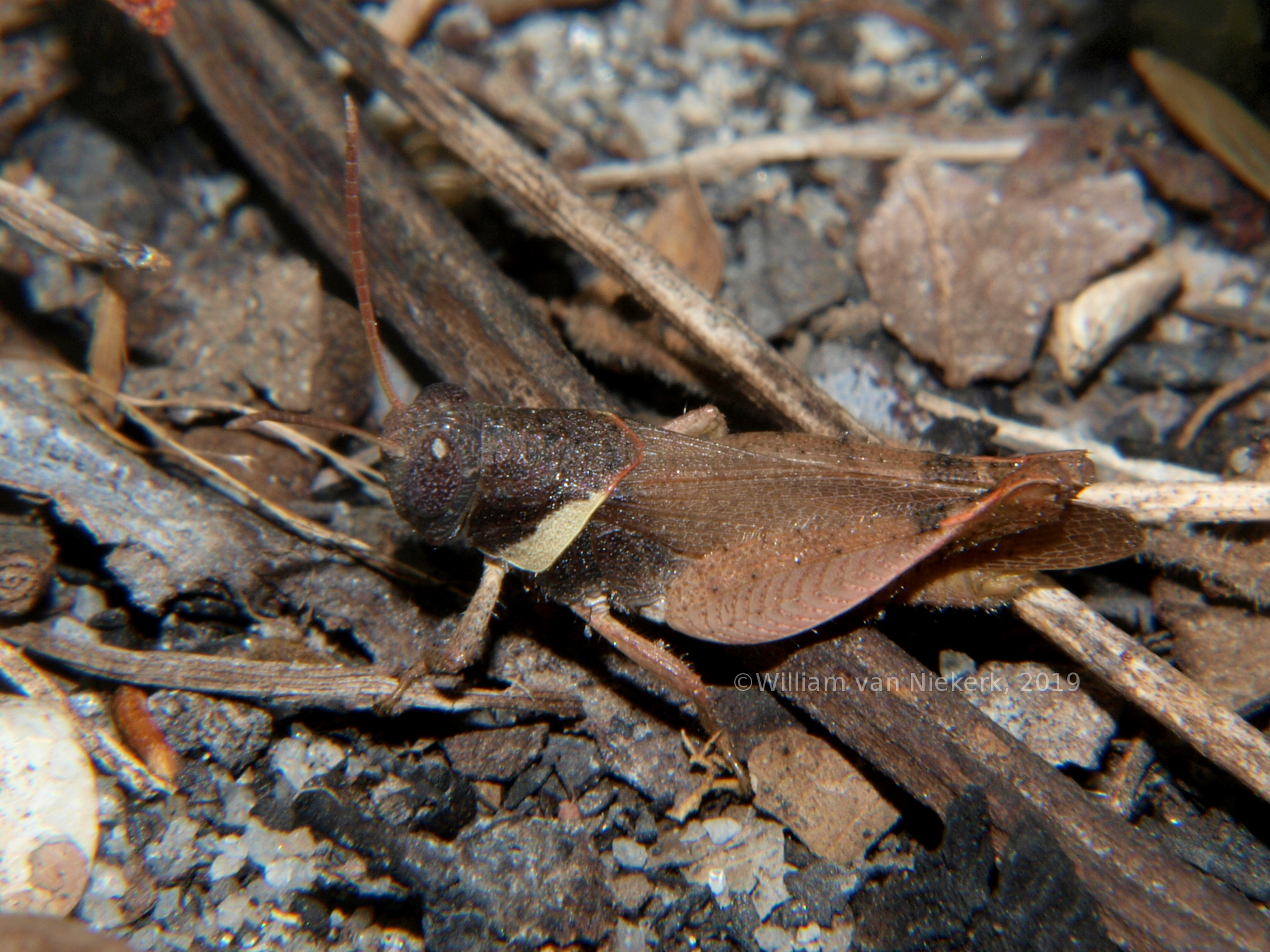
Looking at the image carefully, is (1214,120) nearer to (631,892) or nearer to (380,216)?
(380,216)

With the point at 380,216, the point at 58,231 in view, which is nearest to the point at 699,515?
the point at 380,216

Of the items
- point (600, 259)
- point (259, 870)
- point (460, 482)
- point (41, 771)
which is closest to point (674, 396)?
point (600, 259)

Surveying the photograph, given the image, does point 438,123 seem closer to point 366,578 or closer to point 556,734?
point 366,578

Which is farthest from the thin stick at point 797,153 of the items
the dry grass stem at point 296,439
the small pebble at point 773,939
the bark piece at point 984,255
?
the small pebble at point 773,939

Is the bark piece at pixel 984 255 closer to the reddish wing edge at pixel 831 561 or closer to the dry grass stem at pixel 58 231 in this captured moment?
the reddish wing edge at pixel 831 561

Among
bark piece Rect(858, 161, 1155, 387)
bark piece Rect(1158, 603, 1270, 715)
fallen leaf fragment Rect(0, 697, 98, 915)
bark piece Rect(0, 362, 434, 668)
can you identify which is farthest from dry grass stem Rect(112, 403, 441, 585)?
bark piece Rect(1158, 603, 1270, 715)

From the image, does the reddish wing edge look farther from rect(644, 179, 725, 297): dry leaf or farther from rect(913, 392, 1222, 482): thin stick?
rect(644, 179, 725, 297): dry leaf
